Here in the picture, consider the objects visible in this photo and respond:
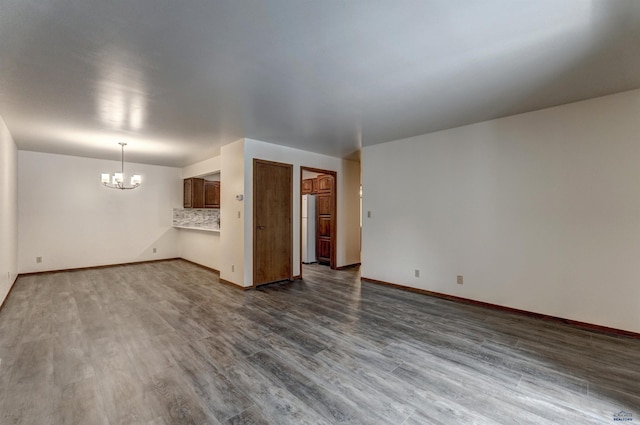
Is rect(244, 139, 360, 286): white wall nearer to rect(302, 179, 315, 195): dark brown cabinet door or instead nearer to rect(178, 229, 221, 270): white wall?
rect(302, 179, 315, 195): dark brown cabinet door

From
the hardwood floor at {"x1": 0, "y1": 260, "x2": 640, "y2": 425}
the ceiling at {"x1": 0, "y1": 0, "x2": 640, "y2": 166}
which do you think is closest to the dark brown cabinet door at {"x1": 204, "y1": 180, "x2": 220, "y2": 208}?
the ceiling at {"x1": 0, "y1": 0, "x2": 640, "y2": 166}

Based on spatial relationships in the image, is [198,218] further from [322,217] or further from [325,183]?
[325,183]

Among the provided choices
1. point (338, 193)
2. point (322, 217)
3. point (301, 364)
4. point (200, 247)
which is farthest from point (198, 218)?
point (301, 364)

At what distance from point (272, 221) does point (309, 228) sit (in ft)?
6.46

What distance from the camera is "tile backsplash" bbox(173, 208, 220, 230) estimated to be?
6.34m

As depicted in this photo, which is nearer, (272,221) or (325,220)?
(272,221)

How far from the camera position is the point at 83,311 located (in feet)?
11.8

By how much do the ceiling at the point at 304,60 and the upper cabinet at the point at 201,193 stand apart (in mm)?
3161

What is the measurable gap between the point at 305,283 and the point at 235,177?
2255mm

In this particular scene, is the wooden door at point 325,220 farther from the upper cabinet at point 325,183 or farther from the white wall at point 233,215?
the white wall at point 233,215

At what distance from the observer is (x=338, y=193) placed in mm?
6152

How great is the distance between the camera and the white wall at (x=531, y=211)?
2.92m

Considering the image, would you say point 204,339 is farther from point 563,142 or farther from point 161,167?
point 161,167

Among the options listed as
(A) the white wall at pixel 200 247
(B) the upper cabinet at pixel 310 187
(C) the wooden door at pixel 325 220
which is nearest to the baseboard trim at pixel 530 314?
(C) the wooden door at pixel 325 220
